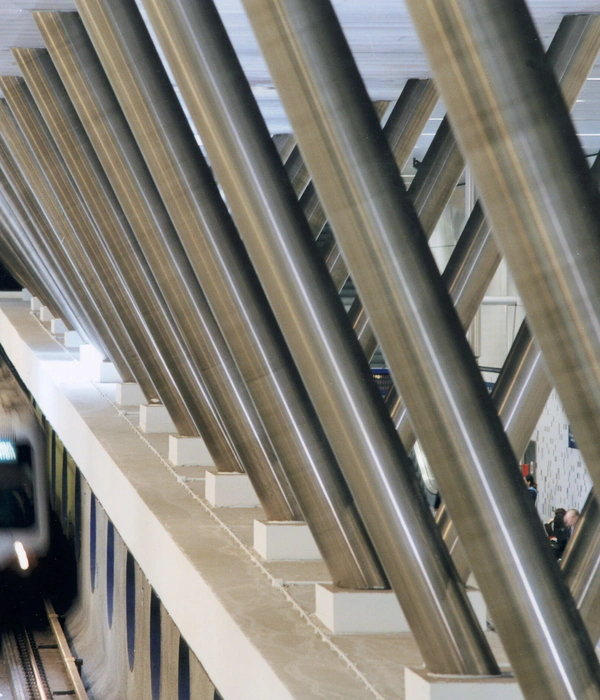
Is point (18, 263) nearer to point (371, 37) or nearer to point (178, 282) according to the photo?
point (371, 37)

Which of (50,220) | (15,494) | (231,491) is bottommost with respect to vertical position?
(231,491)

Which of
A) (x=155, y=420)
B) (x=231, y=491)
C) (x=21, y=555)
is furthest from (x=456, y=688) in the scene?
(x=21, y=555)

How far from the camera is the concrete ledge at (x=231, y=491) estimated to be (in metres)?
11.1

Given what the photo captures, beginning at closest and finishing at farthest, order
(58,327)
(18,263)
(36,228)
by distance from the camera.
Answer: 1. (36,228)
2. (58,327)
3. (18,263)

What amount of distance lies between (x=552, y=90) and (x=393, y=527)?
2.95 meters

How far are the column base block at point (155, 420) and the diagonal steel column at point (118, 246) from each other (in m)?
1.26

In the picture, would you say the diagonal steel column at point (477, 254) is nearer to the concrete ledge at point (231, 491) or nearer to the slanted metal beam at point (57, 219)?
the concrete ledge at point (231, 491)

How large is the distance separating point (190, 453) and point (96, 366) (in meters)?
10.4

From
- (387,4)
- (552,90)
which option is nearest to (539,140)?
(552,90)

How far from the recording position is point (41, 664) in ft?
62.0

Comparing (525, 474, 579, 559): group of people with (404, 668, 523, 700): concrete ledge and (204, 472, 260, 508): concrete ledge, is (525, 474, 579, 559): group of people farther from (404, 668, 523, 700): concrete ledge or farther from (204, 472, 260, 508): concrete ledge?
(404, 668, 523, 700): concrete ledge

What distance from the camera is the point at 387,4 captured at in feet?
37.7

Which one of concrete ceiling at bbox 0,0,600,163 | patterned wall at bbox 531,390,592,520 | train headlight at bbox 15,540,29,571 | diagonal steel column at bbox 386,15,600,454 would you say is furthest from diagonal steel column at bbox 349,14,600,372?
train headlight at bbox 15,540,29,571

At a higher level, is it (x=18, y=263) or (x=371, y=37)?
(x=18, y=263)
